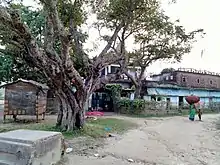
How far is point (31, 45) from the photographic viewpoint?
938 cm

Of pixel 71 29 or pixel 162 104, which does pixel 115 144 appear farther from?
pixel 162 104

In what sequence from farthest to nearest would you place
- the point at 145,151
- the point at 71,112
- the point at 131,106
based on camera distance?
the point at 131,106, the point at 71,112, the point at 145,151

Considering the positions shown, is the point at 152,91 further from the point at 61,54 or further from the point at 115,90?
the point at 61,54

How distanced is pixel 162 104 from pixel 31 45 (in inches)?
788

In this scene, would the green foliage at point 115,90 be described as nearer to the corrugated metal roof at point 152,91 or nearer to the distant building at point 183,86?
the distant building at point 183,86

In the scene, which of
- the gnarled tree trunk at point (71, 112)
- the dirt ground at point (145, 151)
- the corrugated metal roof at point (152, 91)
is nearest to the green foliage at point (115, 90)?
the corrugated metal roof at point (152, 91)

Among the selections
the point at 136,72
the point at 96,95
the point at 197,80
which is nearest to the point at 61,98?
the point at 96,95

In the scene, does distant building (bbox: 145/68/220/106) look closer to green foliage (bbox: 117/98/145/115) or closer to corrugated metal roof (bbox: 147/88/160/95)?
corrugated metal roof (bbox: 147/88/160/95)

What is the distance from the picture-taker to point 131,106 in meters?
26.2

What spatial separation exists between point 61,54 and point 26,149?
5.88 meters

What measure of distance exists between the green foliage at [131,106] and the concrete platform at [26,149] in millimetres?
18674

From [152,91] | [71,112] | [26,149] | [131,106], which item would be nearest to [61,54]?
[71,112]

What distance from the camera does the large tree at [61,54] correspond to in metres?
9.17

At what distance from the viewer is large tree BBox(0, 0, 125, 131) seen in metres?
9.17
